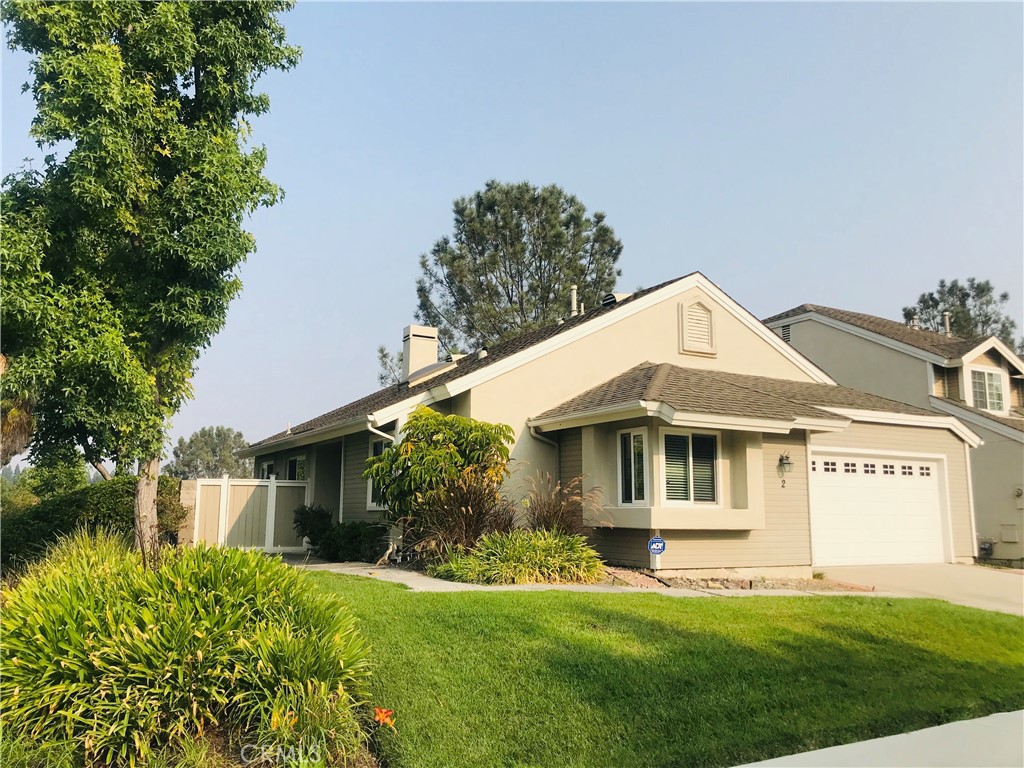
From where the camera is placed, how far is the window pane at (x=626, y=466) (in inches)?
508

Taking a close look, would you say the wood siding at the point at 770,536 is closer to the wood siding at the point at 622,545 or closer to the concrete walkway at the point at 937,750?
the wood siding at the point at 622,545

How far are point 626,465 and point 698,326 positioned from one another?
4.73 metres

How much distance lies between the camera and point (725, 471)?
1310 centimetres

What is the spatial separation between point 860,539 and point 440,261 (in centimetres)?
2437

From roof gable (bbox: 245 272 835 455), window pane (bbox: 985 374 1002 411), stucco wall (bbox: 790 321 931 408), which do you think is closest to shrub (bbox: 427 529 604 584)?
roof gable (bbox: 245 272 835 455)

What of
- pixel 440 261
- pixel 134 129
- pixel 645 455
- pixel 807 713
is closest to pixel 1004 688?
pixel 807 713

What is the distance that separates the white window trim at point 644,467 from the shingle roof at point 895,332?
13.5 metres

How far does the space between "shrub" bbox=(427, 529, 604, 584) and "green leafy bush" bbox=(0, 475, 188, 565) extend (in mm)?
8088

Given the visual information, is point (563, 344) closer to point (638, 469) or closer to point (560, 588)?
point (638, 469)

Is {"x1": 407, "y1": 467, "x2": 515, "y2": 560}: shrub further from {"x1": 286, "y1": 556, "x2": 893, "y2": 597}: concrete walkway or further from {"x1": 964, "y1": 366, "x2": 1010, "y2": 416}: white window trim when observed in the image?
{"x1": 964, "y1": 366, "x2": 1010, "y2": 416}: white window trim

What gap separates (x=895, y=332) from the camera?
24.0 metres

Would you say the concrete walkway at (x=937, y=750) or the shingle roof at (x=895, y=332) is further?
the shingle roof at (x=895, y=332)

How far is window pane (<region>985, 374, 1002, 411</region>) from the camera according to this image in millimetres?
22000

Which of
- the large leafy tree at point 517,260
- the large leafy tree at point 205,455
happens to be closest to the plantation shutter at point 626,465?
the large leafy tree at point 517,260
